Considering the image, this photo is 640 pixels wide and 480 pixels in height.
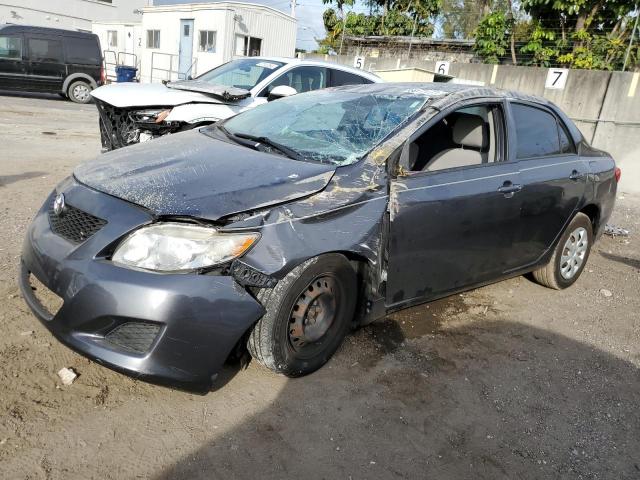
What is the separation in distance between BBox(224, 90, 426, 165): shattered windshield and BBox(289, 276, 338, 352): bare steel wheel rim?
2.39ft

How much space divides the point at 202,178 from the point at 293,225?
546 millimetres

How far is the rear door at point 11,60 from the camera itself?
49.2 ft

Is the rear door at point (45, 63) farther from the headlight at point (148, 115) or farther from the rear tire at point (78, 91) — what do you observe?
the headlight at point (148, 115)

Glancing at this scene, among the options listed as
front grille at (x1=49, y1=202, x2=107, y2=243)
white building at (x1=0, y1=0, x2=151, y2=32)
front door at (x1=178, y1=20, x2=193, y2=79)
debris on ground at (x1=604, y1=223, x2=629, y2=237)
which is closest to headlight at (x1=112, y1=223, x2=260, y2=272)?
front grille at (x1=49, y1=202, x2=107, y2=243)

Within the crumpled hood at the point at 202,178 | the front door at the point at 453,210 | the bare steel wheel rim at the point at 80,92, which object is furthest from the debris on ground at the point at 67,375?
the bare steel wheel rim at the point at 80,92

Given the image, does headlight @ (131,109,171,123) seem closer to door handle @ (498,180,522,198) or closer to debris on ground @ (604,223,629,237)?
door handle @ (498,180,522,198)

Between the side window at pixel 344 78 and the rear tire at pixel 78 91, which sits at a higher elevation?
the side window at pixel 344 78

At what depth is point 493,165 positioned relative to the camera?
3.80 meters

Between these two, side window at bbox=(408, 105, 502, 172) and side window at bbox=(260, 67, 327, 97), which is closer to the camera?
side window at bbox=(408, 105, 502, 172)

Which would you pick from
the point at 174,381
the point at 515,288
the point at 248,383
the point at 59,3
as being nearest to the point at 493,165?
the point at 515,288

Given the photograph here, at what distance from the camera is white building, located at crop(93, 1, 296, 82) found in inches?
859

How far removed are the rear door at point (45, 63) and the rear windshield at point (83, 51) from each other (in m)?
0.22

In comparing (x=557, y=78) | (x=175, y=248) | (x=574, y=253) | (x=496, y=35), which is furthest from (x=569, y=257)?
(x=496, y=35)

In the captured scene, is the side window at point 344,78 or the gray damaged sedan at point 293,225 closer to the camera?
the gray damaged sedan at point 293,225
